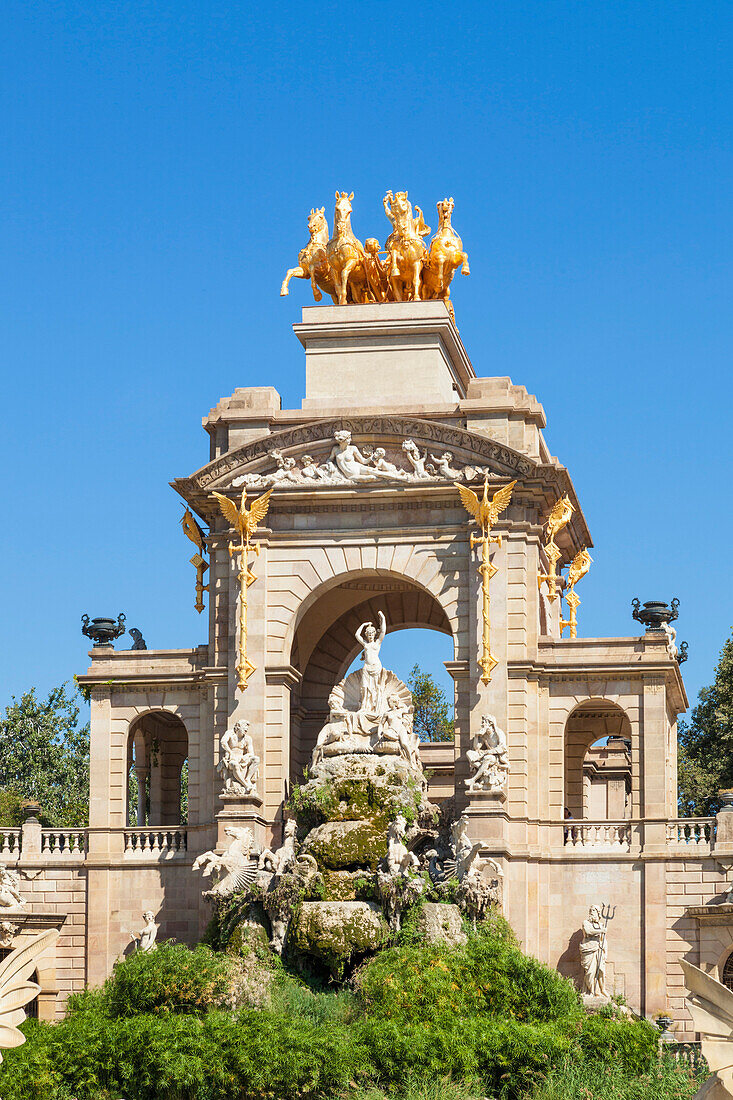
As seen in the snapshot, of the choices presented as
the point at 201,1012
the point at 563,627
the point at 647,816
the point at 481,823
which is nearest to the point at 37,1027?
the point at 201,1012

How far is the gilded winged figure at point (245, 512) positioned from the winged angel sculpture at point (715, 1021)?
81.0 feet

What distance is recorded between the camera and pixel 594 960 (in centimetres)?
5225

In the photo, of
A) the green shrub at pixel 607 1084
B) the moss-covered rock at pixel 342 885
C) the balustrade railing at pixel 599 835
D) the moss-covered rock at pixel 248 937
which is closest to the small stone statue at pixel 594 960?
the balustrade railing at pixel 599 835

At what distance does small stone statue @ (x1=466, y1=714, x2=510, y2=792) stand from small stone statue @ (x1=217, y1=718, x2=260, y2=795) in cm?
501

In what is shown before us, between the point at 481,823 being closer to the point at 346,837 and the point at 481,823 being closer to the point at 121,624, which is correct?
the point at 346,837

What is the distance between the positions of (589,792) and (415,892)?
50.7 ft

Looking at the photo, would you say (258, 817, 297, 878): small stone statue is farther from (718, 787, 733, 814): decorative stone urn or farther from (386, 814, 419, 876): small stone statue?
(718, 787, 733, 814): decorative stone urn

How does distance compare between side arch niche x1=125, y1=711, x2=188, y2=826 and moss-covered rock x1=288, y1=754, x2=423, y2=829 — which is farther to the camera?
side arch niche x1=125, y1=711, x2=188, y2=826

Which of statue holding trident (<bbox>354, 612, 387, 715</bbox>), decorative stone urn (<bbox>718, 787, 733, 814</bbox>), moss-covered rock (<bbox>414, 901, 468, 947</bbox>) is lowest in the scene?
moss-covered rock (<bbox>414, 901, 468, 947</bbox>)

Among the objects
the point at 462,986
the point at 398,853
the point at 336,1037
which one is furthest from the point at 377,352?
the point at 336,1037

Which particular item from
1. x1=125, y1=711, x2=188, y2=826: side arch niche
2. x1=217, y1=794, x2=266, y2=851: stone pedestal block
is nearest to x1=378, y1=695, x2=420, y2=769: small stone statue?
x1=217, y1=794, x2=266, y2=851: stone pedestal block

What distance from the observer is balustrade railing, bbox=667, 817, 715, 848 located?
53438 mm

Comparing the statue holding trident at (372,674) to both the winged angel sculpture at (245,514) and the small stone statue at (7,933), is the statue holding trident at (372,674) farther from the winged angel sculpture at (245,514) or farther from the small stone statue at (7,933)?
the small stone statue at (7,933)

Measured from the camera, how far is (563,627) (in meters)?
62.1
